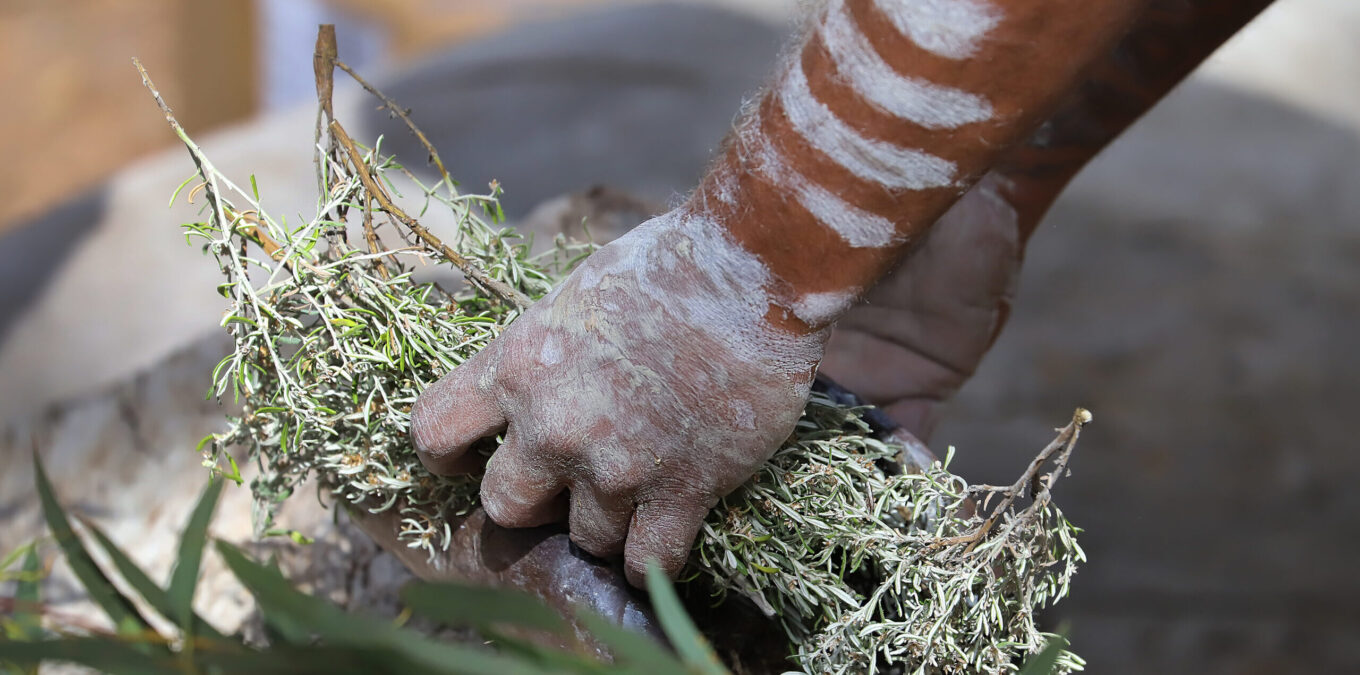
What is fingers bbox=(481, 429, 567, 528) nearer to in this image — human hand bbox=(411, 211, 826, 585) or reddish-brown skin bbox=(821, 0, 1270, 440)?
human hand bbox=(411, 211, 826, 585)

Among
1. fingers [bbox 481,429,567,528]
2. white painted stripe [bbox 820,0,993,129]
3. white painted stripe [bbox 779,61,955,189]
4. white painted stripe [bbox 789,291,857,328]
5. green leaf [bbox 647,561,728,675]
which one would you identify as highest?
white painted stripe [bbox 820,0,993,129]

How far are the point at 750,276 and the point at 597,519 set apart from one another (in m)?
0.23

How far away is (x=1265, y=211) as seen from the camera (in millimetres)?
2344

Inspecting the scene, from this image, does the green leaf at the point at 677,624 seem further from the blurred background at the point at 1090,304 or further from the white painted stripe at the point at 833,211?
the blurred background at the point at 1090,304

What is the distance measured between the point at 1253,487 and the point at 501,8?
156 inches

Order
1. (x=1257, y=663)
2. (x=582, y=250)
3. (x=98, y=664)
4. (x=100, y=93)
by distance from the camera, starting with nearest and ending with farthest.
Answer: (x=98, y=664) < (x=582, y=250) < (x=1257, y=663) < (x=100, y=93)

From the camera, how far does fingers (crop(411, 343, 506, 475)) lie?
2.63ft

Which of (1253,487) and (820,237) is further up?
(820,237)

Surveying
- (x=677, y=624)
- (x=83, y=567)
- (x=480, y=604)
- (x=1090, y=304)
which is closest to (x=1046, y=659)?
(x=677, y=624)

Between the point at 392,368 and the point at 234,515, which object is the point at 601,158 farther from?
the point at 392,368

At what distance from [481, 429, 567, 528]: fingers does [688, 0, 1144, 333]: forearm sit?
0.22 meters

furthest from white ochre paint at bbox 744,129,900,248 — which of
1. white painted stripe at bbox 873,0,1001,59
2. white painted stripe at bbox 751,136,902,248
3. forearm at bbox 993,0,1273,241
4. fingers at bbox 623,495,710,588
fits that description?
forearm at bbox 993,0,1273,241

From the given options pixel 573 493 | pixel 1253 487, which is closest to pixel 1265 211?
pixel 1253 487

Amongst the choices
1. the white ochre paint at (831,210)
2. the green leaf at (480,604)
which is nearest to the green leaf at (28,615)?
the green leaf at (480,604)
